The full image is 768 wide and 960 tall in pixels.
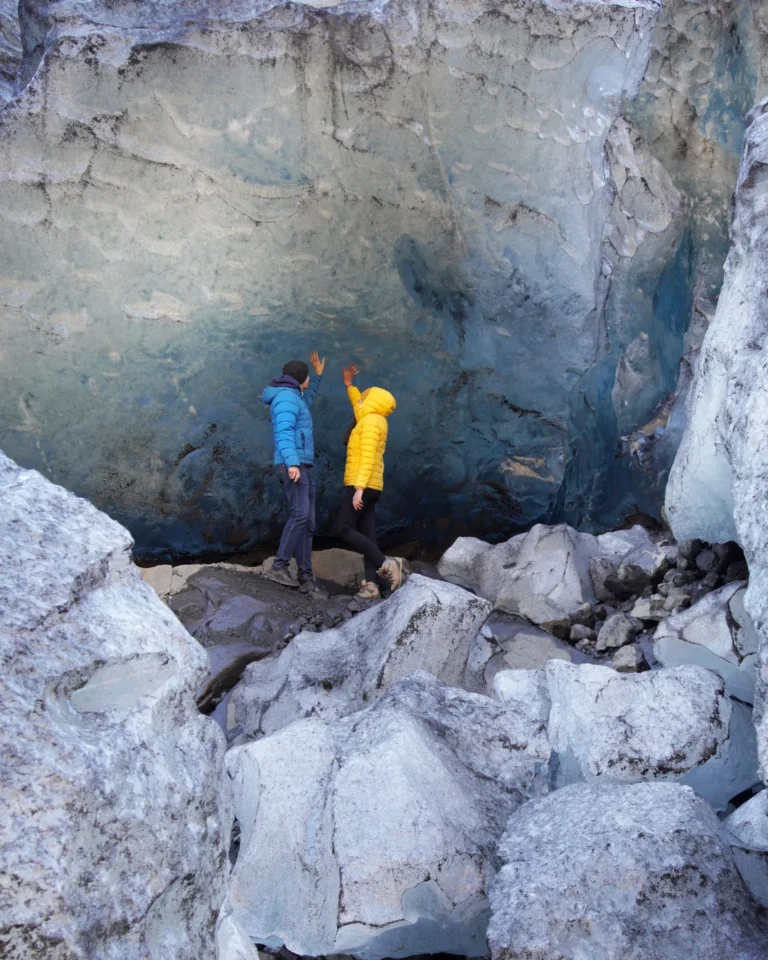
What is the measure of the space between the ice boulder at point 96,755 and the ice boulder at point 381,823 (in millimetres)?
406

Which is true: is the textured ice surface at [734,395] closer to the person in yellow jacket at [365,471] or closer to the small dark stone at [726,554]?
the small dark stone at [726,554]

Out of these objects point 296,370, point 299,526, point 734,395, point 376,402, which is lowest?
point 299,526

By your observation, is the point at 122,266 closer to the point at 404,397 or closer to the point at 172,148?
the point at 172,148

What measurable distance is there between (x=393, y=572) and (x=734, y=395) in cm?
219

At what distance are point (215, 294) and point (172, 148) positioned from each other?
758mm

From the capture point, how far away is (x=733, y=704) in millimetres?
2781

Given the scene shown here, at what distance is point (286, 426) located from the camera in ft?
15.4

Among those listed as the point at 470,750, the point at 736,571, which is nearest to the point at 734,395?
the point at 736,571

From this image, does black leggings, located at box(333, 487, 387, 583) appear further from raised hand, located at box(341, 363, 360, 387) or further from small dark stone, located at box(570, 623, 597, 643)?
small dark stone, located at box(570, 623, 597, 643)

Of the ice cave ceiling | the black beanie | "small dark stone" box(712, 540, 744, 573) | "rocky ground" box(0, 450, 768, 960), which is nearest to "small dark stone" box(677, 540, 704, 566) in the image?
"small dark stone" box(712, 540, 744, 573)

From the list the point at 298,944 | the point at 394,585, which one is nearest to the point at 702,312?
the point at 394,585

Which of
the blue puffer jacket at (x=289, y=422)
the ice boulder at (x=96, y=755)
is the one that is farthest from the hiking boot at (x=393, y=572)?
the ice boulder at (x=96, y=755)

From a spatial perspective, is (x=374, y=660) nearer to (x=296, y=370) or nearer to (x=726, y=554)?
(x=726, y=554)

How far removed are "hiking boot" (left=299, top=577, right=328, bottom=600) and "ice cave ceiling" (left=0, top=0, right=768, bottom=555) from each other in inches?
26.8
